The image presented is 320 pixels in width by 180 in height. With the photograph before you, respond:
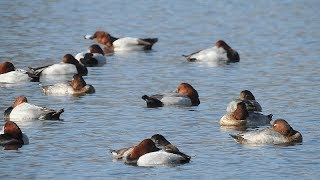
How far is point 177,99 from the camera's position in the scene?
87.0 ft

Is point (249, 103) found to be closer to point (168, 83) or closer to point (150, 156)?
point (168, 83)

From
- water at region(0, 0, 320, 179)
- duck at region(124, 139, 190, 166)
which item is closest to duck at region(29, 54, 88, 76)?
water at region(0, 0, 320, 179)

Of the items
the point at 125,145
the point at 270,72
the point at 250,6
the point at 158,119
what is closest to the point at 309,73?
the point at 270,72

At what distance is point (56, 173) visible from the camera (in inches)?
763

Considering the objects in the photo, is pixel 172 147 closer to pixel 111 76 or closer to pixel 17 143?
pixel 17 143

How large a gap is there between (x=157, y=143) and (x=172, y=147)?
0.28 meters

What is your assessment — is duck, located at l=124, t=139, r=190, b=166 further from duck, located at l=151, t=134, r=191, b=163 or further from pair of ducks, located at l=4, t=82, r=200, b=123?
pair of ducks, located at l=4, t=82, r=200, b=123

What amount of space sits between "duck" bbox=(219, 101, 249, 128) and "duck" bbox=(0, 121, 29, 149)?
14.5ft

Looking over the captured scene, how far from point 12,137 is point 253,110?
5762 mm

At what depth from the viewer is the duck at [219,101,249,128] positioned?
78.4 feet

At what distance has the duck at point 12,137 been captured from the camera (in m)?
21.6

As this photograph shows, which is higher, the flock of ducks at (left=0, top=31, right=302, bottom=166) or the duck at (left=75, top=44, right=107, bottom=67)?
the duck at (left=75, top=44, right=107, bottom=67)

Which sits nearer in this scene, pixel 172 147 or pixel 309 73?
pixel 172 147

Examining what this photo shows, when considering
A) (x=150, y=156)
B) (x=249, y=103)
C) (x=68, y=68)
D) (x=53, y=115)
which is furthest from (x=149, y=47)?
(x=150, y=156)
